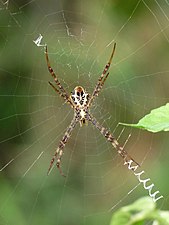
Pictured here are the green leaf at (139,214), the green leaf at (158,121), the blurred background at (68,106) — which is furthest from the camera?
the blurred background at (68,106)

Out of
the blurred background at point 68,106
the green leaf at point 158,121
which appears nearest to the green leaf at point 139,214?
the green leaf at point 158,121

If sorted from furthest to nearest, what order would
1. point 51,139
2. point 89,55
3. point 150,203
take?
point 51,139
point 89,55
point 150,203

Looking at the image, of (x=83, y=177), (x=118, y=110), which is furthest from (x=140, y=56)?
(x=83, y=177)

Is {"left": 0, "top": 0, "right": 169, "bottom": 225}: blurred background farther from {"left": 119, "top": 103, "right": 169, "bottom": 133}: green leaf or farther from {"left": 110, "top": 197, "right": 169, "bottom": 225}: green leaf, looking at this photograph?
{"left": 110, "top": 197, "right": 169, "bottom": 225}: green leaf

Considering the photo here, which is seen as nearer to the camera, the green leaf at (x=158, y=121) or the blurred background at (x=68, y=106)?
the green leaf at (x=158, y=121)

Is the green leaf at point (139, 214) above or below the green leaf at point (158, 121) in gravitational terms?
below

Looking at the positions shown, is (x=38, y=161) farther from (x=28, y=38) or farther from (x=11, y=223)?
(x=28, y=38)

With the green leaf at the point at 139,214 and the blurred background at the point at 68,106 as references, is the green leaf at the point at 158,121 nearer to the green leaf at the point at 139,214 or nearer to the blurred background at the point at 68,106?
the green leaf at the point at 139,214

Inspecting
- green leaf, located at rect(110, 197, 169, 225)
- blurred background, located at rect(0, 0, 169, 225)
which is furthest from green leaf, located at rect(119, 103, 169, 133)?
blurred background, located at rect(0, 0, 169, 225)
